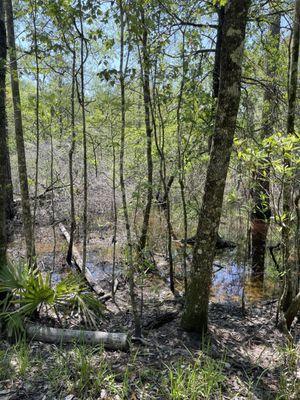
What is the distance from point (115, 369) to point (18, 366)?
111 centimetres

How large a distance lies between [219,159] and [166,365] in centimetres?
253

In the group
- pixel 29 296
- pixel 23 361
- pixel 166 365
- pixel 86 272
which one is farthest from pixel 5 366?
pixel 86 272

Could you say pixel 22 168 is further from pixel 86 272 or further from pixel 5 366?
pixel 5 366

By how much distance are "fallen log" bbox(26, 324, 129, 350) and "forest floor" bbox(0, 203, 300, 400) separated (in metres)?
0.09

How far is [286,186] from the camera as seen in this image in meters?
5.16

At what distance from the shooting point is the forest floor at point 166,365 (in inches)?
135

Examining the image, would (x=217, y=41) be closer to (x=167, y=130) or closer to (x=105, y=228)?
(x=167, y=130)

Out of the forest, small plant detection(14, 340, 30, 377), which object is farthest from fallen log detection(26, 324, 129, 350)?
small plant detection(14, 340, 30, 377)

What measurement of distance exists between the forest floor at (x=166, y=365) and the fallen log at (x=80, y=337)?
94mm

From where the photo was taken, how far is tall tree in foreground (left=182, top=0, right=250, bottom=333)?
4.12 m

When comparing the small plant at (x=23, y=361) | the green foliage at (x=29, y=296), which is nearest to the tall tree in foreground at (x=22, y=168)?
the green foliage at (x=29, y=296)

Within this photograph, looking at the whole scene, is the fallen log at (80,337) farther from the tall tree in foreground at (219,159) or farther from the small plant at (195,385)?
the tall tree in foreground at (219,159)

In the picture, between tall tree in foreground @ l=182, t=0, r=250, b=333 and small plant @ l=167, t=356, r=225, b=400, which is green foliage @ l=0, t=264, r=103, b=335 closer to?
tall tree in foreground @ l=182, t=0, r=250, b=333

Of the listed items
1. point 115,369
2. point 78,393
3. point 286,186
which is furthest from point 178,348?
point 286,186
